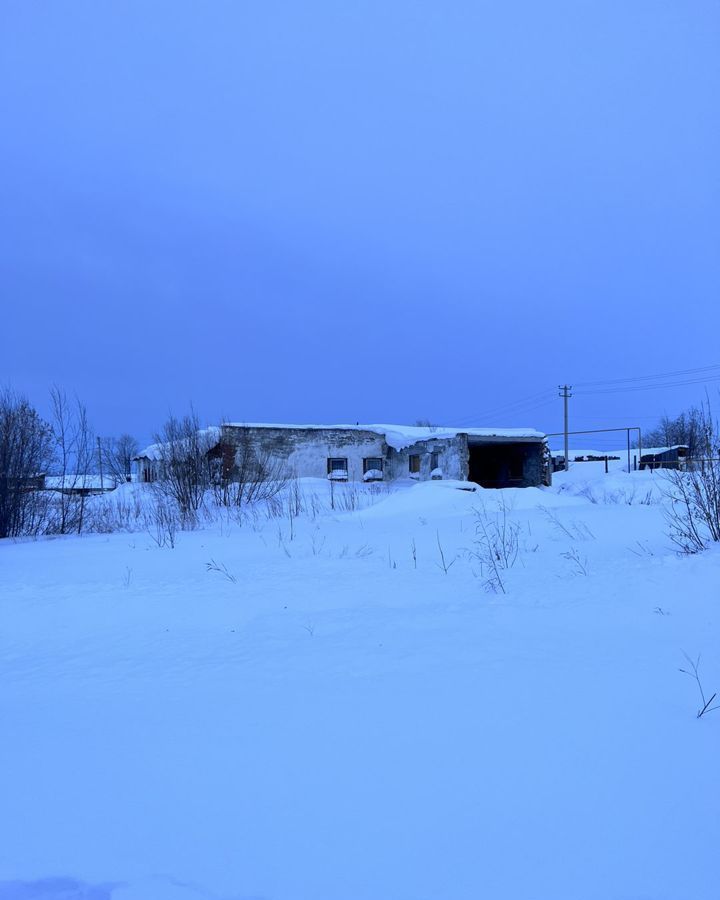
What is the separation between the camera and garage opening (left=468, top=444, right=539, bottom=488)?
25016 millimetres

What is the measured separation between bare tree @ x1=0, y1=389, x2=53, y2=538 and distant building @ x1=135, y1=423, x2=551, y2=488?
9172mm

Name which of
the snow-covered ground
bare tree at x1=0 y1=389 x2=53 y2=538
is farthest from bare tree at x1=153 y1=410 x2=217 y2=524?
the snow-covered ground

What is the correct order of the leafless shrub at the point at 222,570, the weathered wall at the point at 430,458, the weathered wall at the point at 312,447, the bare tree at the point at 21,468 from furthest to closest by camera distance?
the weathered wall at the point at 312,447 → the weathered wall at the point at 430,458 → the bare tree at the point at 21,468 → the leafless shrub at the point at 222,570

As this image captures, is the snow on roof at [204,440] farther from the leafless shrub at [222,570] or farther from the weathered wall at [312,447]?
the leafless shrub at [222,570]

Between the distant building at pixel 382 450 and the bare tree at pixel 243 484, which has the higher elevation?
the distant building at pixel 382 450

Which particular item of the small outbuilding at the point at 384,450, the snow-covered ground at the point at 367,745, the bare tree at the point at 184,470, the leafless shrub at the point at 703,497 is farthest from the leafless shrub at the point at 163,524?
the small outbuilding at the point at 384,450

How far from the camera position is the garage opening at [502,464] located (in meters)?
25.0

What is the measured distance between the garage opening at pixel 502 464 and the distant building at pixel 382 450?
6 cm

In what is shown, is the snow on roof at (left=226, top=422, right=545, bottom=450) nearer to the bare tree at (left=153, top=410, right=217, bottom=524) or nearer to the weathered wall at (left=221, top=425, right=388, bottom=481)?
the weathered wall at (left=221, top=425, right=388, bottom=481)

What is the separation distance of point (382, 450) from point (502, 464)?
277 inches

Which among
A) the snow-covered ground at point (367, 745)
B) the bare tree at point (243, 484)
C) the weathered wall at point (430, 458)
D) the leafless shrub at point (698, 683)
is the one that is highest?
the weathered wall at point (430, 458)

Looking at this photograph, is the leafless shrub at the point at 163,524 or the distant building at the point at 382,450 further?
the distant building at the point at 382,450

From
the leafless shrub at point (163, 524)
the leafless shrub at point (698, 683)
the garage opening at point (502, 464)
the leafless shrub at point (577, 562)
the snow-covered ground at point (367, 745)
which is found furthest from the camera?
the garage opening at point (502, 464)

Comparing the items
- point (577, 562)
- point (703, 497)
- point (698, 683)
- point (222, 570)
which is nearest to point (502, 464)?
point (703, 497)
